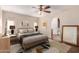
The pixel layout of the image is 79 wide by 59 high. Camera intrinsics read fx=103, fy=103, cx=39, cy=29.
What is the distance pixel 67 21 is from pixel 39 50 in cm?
70

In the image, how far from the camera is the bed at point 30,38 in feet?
5.72

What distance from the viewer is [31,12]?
5.87 ft

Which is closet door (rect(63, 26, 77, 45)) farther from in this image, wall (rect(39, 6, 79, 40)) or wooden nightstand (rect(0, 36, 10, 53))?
wooden nightstand (rect(0, 36, 10, 53))

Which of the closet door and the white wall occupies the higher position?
the white wall

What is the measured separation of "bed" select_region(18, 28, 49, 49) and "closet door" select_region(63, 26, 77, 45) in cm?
33

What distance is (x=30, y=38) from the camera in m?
1.76

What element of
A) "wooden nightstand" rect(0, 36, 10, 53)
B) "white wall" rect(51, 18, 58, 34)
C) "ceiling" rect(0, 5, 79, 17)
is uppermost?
"ceiling" rect(0, 5, 79, 17)

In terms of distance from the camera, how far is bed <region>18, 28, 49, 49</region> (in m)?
1.74

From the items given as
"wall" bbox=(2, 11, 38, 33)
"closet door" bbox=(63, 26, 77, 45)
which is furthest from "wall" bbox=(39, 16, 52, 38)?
"closet door" bbox=(63, 26, 77, 45)

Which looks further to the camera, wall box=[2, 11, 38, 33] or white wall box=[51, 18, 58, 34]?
white wall box=[51, 18, 58, 34]

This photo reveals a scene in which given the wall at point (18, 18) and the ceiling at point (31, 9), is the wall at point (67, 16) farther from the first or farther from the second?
the wall at point (18, 18)

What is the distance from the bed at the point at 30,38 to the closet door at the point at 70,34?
334 mm
